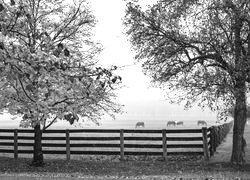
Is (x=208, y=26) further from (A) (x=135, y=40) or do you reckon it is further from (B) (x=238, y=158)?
(B) (x=238, y=158)

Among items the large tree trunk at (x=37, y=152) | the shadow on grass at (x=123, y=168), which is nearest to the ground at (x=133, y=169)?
the shadow on grass at (x=123, y=168)

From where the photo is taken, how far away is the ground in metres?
15.1

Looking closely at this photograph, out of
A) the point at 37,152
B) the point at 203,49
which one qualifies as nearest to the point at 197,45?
the point at 203,49

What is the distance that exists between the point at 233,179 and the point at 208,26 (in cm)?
686

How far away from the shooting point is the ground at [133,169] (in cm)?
1505

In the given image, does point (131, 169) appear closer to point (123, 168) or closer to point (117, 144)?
point (123, 168)

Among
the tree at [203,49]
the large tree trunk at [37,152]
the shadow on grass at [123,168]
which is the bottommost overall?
the shadow on grass at [123,168]

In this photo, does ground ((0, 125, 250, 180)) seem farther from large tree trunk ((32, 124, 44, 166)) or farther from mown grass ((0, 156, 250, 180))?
large tree trunk ((32, 124, 44, 166))

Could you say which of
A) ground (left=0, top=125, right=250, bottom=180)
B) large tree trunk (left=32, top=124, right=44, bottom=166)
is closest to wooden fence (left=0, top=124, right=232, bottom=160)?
ground (left=0, top=125, right=250, bottom=180)

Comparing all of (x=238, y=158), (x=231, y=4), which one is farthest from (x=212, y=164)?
(x=231, y=4)

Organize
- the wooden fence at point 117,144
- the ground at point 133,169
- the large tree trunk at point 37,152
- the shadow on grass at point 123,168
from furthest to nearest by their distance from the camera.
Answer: the wooden fence at point 117,144 < the large tree trunk at point 37,152 < the shadow on grass at point 123,168 < the ground at point 133,169

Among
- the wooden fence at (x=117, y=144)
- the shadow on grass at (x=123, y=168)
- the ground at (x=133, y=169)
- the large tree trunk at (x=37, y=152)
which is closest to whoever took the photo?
the ground at (x=133, y=169)

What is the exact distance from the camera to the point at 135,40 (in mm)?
18203

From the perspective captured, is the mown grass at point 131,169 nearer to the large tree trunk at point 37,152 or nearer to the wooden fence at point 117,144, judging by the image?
the large tree trunk at point 37,152
